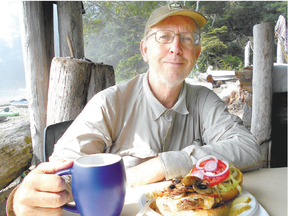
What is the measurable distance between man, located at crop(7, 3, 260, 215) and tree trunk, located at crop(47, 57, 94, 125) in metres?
0.88

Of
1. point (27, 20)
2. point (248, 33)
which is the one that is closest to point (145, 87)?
point (27, 20)

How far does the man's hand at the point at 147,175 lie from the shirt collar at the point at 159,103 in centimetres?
44

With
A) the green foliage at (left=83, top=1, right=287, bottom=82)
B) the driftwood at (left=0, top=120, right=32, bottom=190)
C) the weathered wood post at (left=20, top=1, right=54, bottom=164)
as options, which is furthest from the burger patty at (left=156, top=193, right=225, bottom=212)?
the green foliage at (left=83, top=1, right=287, bottom=82)

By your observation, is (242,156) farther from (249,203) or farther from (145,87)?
(145,87)

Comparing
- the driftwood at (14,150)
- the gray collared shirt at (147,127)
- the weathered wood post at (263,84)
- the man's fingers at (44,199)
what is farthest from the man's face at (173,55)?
the weathered wood post at (263,84)

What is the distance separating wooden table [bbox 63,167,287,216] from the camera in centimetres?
72

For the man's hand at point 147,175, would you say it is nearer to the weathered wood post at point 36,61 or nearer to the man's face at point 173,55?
the man's face at point 173,55

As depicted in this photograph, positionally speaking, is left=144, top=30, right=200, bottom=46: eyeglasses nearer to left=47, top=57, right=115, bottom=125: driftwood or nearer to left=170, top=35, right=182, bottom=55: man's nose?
left=170, top=35, right=182, bottom=55: man's nose

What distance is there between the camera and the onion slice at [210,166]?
81 centimetres

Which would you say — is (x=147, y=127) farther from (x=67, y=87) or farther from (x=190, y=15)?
(x=67, y=87)

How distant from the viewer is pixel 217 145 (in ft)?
3.81

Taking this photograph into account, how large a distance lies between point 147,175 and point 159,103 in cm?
57

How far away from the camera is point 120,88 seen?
4.93ft

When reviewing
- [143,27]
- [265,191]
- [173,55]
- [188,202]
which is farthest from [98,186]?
[143,27]
